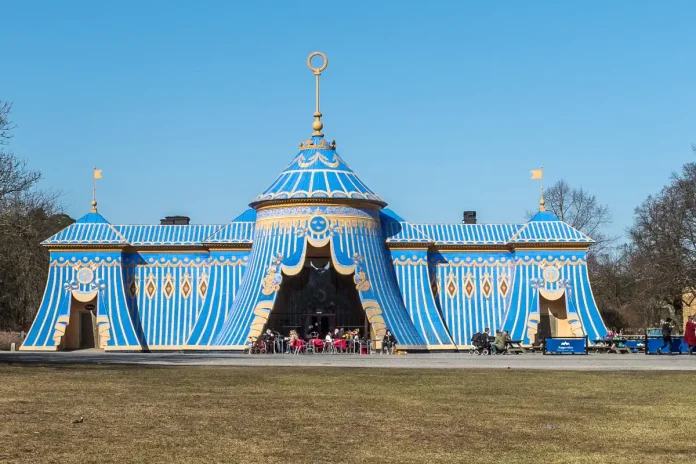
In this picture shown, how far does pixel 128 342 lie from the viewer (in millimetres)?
46438

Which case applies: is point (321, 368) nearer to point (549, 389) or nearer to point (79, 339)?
point (549, 389)

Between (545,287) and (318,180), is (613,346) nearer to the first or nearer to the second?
(545,287)

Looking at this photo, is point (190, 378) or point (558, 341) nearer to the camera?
point (190, 378)

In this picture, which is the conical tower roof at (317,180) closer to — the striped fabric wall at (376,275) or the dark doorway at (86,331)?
the striped fabric wall at (376,275)

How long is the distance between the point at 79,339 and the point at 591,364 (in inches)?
948

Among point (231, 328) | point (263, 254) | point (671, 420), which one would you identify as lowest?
point (671, 420)

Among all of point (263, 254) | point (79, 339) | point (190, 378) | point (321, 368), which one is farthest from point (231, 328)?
point (190, 378)

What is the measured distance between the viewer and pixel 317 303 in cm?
4753

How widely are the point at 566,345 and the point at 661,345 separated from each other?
3262 millimetres

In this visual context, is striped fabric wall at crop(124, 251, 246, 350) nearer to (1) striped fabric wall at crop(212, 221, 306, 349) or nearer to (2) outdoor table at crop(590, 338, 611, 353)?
(1) striped fabric wall at crop(212, 221, 306, 349)

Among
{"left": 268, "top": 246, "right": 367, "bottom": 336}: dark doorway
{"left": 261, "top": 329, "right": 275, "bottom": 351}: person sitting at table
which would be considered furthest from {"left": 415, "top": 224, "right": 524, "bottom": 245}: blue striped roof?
{"left": 261, "top": 329, "right": 275, "bottom": 351}: person sitting at table

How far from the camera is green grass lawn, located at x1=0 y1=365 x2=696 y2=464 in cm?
1172

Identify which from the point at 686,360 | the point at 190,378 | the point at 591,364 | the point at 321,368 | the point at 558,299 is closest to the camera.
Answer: the point at 190,378

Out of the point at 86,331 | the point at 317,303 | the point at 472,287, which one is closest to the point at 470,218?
the point at 472,287
